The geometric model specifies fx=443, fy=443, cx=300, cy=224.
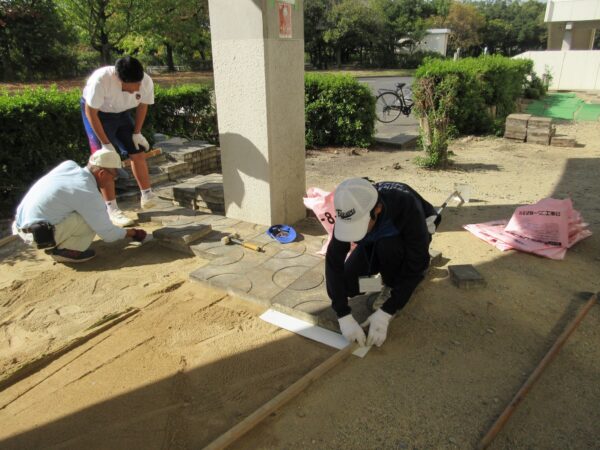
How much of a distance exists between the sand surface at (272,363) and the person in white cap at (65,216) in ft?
0.66

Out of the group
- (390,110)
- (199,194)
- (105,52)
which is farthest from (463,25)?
(199,194)

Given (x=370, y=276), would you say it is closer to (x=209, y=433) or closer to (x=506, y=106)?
(x=209, y=433)

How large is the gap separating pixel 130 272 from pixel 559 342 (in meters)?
3.30

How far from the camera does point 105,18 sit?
20469mm

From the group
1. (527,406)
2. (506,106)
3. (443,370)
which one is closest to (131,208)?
(443,370)

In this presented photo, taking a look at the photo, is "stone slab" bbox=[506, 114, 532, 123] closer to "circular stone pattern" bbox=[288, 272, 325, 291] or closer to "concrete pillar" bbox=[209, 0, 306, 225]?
"concrete pillar" bbox=[209, 0, 306, 225]

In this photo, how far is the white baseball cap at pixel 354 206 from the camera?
2.28 metres

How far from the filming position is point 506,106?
11.7 meters

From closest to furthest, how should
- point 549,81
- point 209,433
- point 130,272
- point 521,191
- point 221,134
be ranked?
point 209,433
point 130,272
point 221,134
point 521,191
point 549,81

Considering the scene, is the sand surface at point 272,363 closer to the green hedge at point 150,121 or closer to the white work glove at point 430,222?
the white work glove at point 430,222

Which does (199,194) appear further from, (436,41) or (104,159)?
(436,41)

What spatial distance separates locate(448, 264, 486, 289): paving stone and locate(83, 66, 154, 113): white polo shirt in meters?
3.59

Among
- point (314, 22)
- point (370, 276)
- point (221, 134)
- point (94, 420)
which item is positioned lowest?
point (94, 420)

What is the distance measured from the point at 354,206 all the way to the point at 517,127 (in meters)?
8.66
